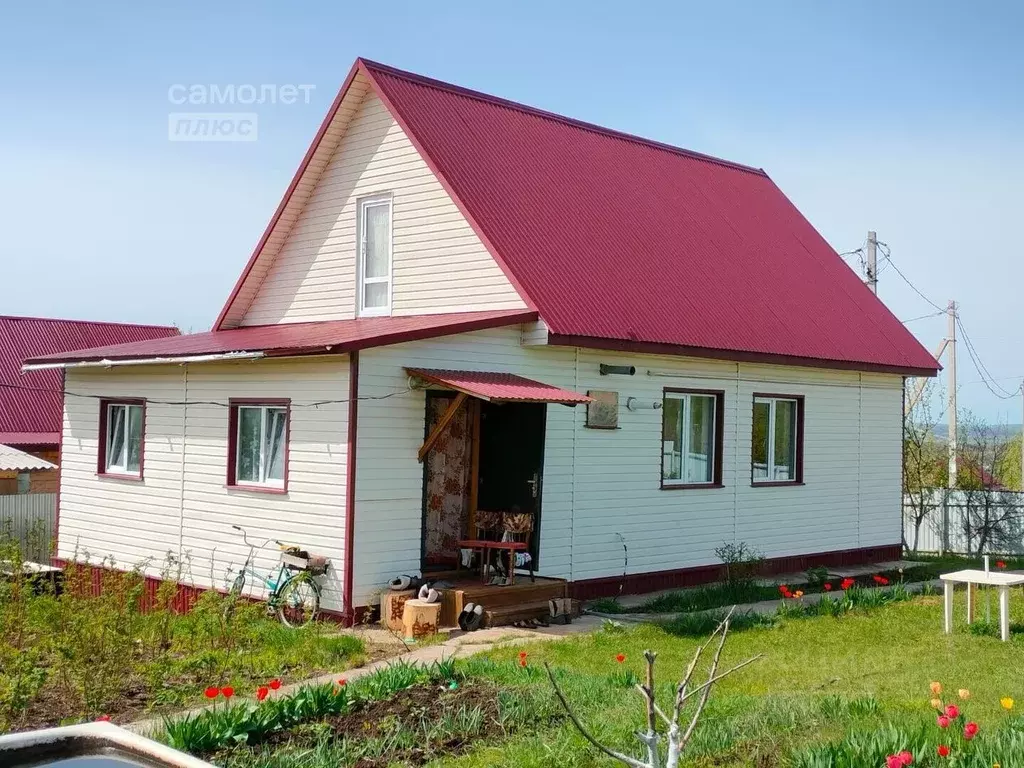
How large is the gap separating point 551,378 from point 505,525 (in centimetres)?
191

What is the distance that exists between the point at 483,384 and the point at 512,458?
1.73m

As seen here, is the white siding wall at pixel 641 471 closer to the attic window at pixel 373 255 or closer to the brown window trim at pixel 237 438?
the brown window trim at pixel 237 438

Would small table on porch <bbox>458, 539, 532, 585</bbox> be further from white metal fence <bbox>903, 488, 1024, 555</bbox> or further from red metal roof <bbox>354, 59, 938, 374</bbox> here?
white metal fence <bbox>903, 488, 1024, 555</bbox>

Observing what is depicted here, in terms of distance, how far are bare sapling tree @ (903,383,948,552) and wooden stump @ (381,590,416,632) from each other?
13.7 m

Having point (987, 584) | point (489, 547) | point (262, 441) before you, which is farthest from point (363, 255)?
point (987, 584)

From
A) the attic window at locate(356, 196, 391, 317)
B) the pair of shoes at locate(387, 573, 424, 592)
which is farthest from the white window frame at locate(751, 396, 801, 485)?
the pair of shoes at locate(387, 573, 424, 592)

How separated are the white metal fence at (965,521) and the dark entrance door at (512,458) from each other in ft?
43.3

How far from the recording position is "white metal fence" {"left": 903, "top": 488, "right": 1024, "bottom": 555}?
23953mm

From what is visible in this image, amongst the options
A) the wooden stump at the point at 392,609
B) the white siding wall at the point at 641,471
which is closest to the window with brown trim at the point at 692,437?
the white siding wall at the point at 641,471

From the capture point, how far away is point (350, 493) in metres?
12.0

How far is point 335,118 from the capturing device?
15906 mm

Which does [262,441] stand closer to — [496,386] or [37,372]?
[496,386]

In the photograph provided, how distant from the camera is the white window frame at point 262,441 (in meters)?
13.2

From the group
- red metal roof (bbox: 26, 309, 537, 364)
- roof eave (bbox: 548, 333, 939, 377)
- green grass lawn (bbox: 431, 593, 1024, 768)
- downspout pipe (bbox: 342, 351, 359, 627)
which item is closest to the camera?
green grass lawn (bbox: 431, 593, 1024, 768)
